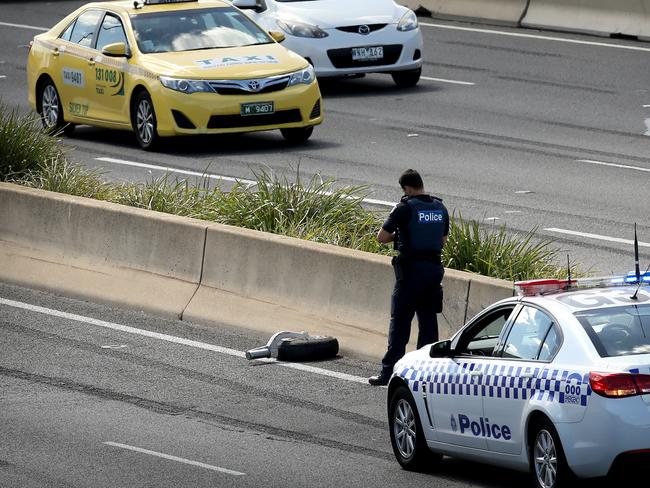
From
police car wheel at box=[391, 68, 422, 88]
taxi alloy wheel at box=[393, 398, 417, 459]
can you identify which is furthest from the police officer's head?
police car wheel at box=[391, 68, 422, 88]

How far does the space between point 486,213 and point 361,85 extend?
970cm

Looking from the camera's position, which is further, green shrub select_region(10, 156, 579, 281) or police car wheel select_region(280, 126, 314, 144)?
police car wheel select_region(280, 126, 314, 144)

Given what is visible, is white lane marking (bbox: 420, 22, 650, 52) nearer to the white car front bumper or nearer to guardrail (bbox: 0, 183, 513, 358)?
the white car front bumper

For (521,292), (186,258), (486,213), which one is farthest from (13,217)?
(521,292)

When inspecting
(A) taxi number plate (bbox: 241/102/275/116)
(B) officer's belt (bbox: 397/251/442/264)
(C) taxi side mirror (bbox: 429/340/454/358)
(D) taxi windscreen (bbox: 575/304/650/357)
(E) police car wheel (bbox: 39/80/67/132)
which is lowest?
(E) police car wheel (bbox: 39/80/67/132)

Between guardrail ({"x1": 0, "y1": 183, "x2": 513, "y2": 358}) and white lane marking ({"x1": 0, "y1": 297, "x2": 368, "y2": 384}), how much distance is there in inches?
19.3

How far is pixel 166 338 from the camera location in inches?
545

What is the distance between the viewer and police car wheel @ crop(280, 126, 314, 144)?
69.8 feet

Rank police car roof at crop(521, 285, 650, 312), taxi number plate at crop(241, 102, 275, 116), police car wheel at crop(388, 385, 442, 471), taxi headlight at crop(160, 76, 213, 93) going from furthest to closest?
taxi number plate at crop(241, 102, 275, 116) < taxi headlight at crop(160, 76, 213, 93) < police car wheel at crop(388, 385, 442, 471) < police car roof at crop(521, 285, 650, 312)

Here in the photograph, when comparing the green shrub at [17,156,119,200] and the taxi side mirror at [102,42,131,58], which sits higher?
the taxi side mirror at [102,42,131,58]

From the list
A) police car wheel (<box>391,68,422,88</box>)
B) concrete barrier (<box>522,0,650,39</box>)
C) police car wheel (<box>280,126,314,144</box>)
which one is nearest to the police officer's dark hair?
police car wheel (<box>280,126,314,144</box>)

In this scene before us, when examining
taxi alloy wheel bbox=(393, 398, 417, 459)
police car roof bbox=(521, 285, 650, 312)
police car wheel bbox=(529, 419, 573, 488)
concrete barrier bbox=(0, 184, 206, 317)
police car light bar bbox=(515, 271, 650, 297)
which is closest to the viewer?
police car wheel bbox=(529, 419, 573, 488)

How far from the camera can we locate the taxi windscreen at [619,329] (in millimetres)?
8727

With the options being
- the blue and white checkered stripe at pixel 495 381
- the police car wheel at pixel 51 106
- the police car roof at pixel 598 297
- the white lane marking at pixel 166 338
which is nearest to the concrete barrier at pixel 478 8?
the police car wheel at pixel 51 106
